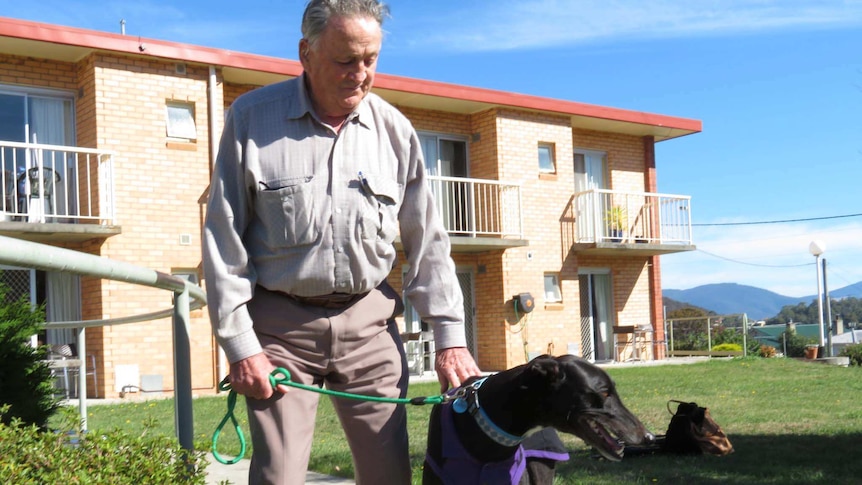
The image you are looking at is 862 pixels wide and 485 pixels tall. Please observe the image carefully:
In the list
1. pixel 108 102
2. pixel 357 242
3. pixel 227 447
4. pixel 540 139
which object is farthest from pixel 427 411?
pixel 540 139

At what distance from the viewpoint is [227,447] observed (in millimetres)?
6945

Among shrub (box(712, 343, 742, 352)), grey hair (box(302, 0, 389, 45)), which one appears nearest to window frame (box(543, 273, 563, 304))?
→ shrub (box(712, 343, 742, 352))

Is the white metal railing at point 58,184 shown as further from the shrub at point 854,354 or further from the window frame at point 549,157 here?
the shrub at point 854,354

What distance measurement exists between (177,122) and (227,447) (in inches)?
378

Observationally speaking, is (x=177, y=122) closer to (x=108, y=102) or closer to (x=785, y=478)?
(x=108, y=102)

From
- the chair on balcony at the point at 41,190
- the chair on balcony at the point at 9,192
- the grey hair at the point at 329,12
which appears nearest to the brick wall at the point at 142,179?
the chair on balcony at the point at 41,190

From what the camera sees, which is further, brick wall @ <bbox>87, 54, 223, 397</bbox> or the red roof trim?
brick wall @ <bbox>87, 54, 223, 397</bbox>

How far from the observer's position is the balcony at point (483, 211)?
736 inches

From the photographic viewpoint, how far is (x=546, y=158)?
67.4 ft

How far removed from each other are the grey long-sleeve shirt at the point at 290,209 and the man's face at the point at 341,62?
5cm

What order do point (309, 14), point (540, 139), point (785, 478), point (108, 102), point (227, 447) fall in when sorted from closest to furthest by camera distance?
point (309, 14) < point (785, 478) < point (227, 447) < point (108, 102) < point (540, 139)

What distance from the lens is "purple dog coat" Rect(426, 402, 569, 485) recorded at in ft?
9.89

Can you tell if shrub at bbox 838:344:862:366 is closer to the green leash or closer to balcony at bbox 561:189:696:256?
balcony at bbox 561:189:696:256

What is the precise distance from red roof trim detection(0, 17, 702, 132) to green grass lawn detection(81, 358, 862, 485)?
5.66 meters
